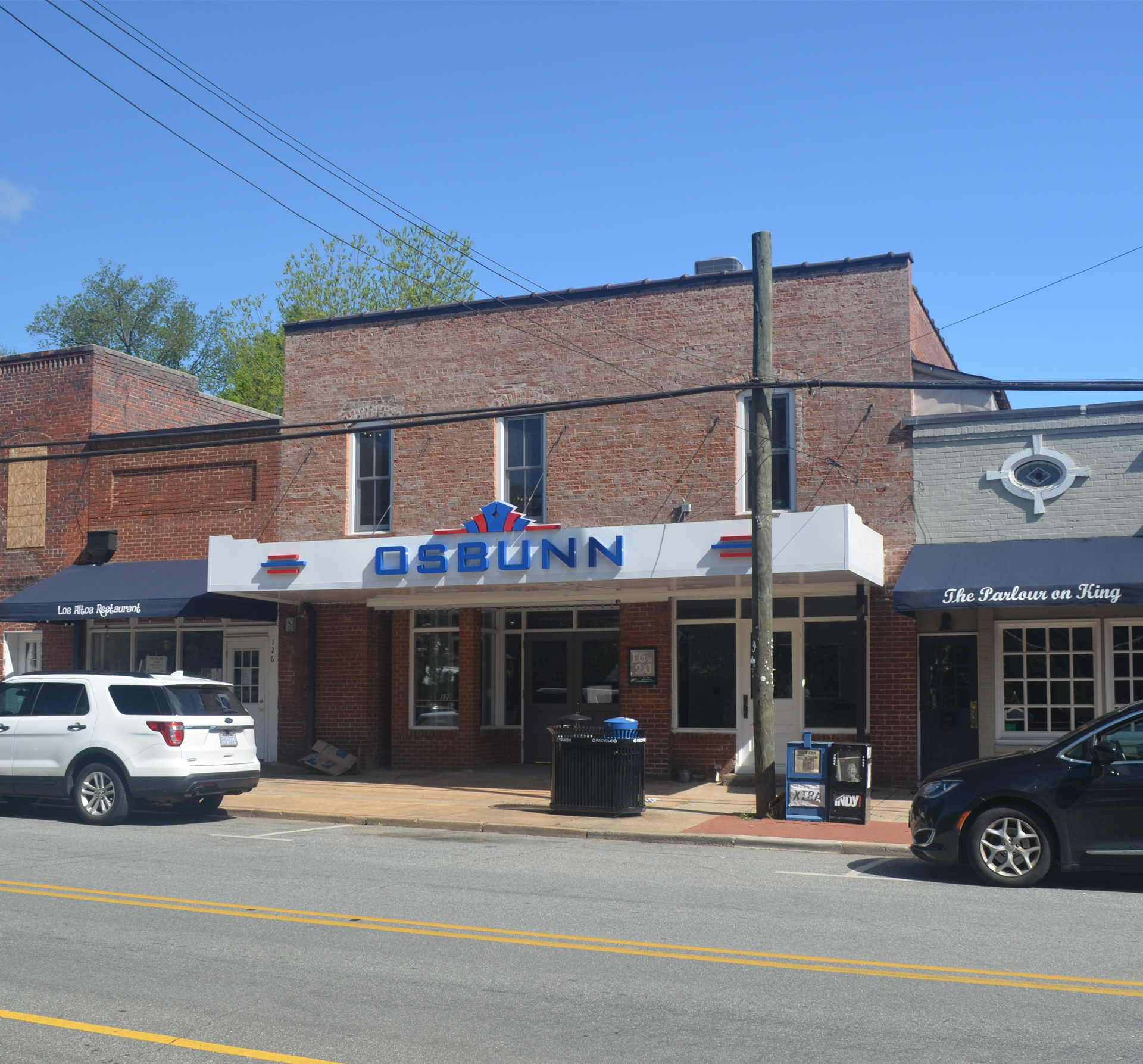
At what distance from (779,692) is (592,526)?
3.87 m

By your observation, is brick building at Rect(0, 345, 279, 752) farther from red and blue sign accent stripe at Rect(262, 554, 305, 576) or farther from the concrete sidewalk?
the concrete sidewalk

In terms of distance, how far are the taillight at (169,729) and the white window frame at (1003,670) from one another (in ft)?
36.4

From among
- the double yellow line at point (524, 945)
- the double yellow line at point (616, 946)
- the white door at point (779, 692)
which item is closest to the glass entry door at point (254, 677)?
the white door at point (779, 692)

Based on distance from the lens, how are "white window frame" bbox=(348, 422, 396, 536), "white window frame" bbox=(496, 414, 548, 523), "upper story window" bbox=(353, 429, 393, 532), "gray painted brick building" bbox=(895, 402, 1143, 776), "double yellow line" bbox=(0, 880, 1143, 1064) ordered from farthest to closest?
"upper story window" bbox=(353, 429, 393, 532)
"white window frame" bbox=(348, 422, 396, 536)
"white window frame" bbox=(496, 414, 548, 523)
"gray painted brick building" bbox=(895, 402, 1143, 776)
"double yellow line" bbox=(0, 880, 1143, 1064)

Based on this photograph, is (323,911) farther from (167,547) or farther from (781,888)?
(167,547)

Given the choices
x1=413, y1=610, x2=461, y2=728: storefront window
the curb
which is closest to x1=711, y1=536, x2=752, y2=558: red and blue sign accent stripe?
the curb

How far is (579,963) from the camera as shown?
7.63m

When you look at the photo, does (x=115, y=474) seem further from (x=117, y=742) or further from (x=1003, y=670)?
(x=1003, y=670)

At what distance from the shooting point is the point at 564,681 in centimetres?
2125

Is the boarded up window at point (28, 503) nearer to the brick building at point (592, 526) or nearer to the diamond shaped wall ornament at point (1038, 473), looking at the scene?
the brick building at point (592, 526)

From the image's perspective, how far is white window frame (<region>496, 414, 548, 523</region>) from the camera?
20031 mm

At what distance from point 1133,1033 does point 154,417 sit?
887 inches

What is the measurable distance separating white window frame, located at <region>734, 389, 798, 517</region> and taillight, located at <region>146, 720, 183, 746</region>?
8697mm

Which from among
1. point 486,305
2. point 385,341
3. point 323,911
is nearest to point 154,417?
point 385,341
